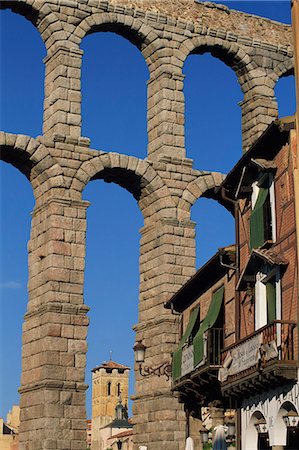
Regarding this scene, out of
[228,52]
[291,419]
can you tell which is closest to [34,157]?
[228,52]

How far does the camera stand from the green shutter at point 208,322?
2303 cm

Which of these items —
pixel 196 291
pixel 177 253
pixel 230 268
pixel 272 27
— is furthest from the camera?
pixel 272 27

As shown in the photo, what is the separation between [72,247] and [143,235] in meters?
4.22

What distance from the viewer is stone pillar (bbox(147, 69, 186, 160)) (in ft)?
105

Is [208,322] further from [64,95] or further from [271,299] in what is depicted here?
[64,95]

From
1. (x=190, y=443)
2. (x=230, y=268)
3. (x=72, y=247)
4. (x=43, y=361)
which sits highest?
(x=72, y=247)

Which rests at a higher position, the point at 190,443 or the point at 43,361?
the point at 43,361

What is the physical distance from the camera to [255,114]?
34.1 meters

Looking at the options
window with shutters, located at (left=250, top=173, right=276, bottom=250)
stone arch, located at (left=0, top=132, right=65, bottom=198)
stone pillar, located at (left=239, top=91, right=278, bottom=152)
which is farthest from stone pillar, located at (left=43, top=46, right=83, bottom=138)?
window with shutters, located at (left=250, top=173, right=276, bottom=250)

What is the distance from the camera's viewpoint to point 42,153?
29.7 meters

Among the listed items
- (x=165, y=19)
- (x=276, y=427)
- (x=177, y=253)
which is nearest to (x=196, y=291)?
(x=177, y=253)

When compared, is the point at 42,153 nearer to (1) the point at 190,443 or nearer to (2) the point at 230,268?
(2) the point at 230,268

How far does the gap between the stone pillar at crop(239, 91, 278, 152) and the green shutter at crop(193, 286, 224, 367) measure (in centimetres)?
1170

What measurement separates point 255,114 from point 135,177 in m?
6.13
